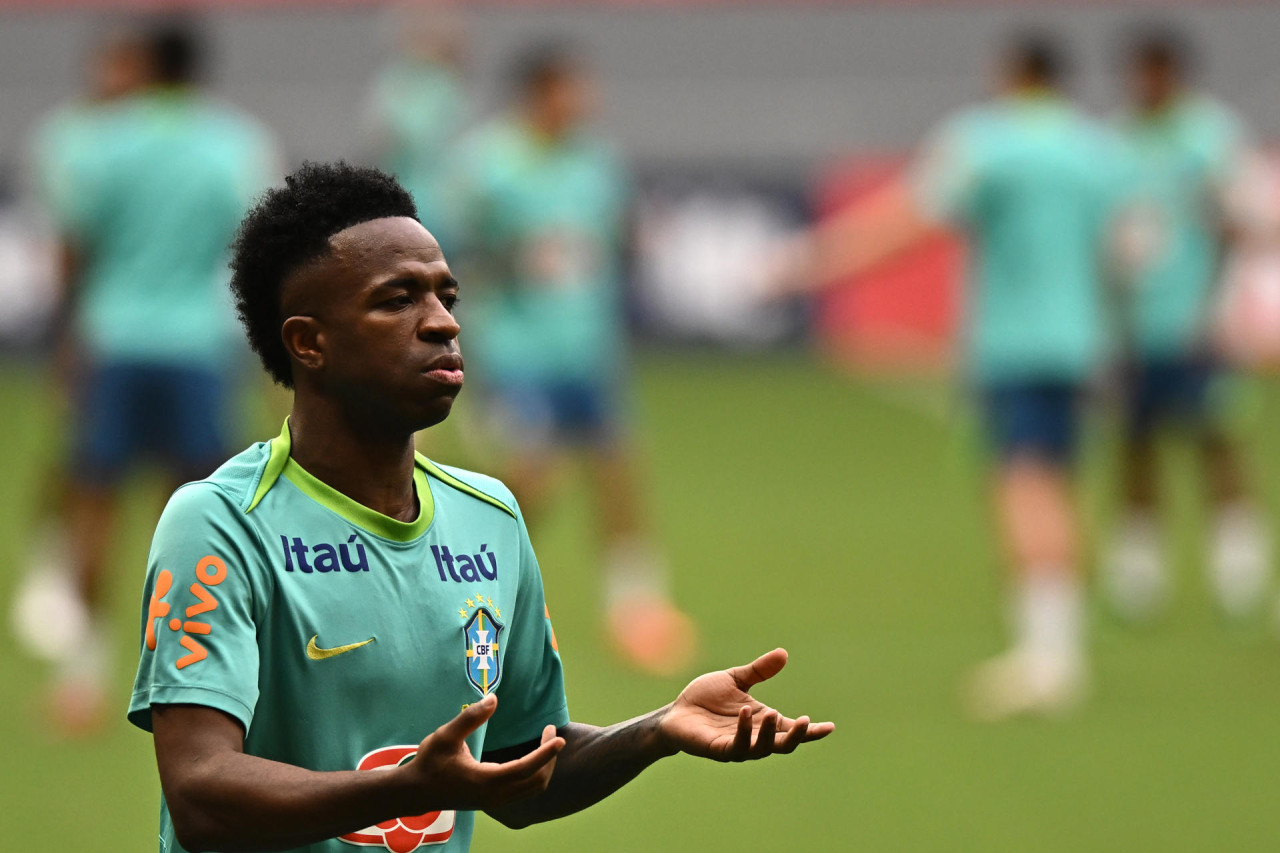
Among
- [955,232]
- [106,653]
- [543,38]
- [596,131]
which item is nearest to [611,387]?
[955,232]

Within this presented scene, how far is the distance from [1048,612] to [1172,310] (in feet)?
6.98

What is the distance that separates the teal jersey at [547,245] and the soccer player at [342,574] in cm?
555

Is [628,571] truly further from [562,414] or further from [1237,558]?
[1237,558]

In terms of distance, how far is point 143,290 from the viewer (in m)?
6.62

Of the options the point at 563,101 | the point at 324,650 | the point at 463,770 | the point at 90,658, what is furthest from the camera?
the point at 563,101

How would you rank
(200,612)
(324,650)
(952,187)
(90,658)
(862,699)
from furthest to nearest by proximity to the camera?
1. (952,187)
2. (862,699)
3. (90,658)
4. (324,650)
5. (200,612)

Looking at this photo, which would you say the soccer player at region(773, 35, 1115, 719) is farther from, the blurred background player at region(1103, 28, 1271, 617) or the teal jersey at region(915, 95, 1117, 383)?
the blurred background player at region(1103, 28, 1271, 617)

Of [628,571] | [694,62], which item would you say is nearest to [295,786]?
[628,571]

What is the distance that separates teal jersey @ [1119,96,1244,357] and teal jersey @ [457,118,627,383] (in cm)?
231

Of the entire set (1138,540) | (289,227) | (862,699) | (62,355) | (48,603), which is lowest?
(289,227)

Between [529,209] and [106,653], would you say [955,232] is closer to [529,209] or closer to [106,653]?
[529,209]

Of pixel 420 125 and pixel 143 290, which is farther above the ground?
pixel 420 125

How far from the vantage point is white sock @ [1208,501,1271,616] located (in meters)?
8.42

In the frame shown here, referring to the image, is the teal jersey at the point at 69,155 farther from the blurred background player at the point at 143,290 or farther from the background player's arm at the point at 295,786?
the background player's arm at the point at 295,786
